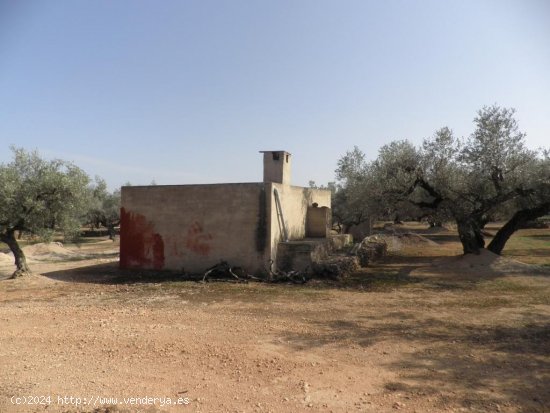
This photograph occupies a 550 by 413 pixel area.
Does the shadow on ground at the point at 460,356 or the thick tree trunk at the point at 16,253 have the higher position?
the thick tree trunk at the point at 16,253

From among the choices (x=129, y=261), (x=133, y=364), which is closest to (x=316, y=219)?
(x=129, y=261)

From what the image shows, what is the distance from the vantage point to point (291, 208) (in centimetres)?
1577

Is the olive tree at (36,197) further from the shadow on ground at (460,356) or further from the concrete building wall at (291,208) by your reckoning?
the shadow on ground at (460,356)

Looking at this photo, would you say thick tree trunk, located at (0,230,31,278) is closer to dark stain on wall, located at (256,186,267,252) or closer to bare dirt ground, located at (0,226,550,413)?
bare dirt ground, located at (0,226,550,413)

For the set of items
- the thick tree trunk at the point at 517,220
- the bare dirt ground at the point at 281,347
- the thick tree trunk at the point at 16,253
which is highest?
the thick tree trunk at the point at 517,220

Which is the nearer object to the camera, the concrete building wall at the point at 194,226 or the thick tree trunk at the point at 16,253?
the concrete building wall at the point at 194,226

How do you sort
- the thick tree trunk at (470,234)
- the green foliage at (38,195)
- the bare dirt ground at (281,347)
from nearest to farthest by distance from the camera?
the bare dirt ground at (281,347), the green foliage at (38,195), the thick tree trunk at (470,234)

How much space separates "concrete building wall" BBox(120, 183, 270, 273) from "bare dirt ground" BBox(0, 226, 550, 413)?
2.13 metres

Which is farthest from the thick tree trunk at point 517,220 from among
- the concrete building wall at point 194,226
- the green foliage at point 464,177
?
the concrete building wall at point 194,226

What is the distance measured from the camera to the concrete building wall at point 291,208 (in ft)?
44.6

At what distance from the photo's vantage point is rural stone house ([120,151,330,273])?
13.6m

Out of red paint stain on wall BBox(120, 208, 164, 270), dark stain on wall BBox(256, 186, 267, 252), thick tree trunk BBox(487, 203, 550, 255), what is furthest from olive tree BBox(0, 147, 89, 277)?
thick tree trunk BBox(487, 203, 550, 255)

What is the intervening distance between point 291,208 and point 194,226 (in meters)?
3.92

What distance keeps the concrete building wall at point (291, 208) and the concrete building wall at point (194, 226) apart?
25 centimetres
